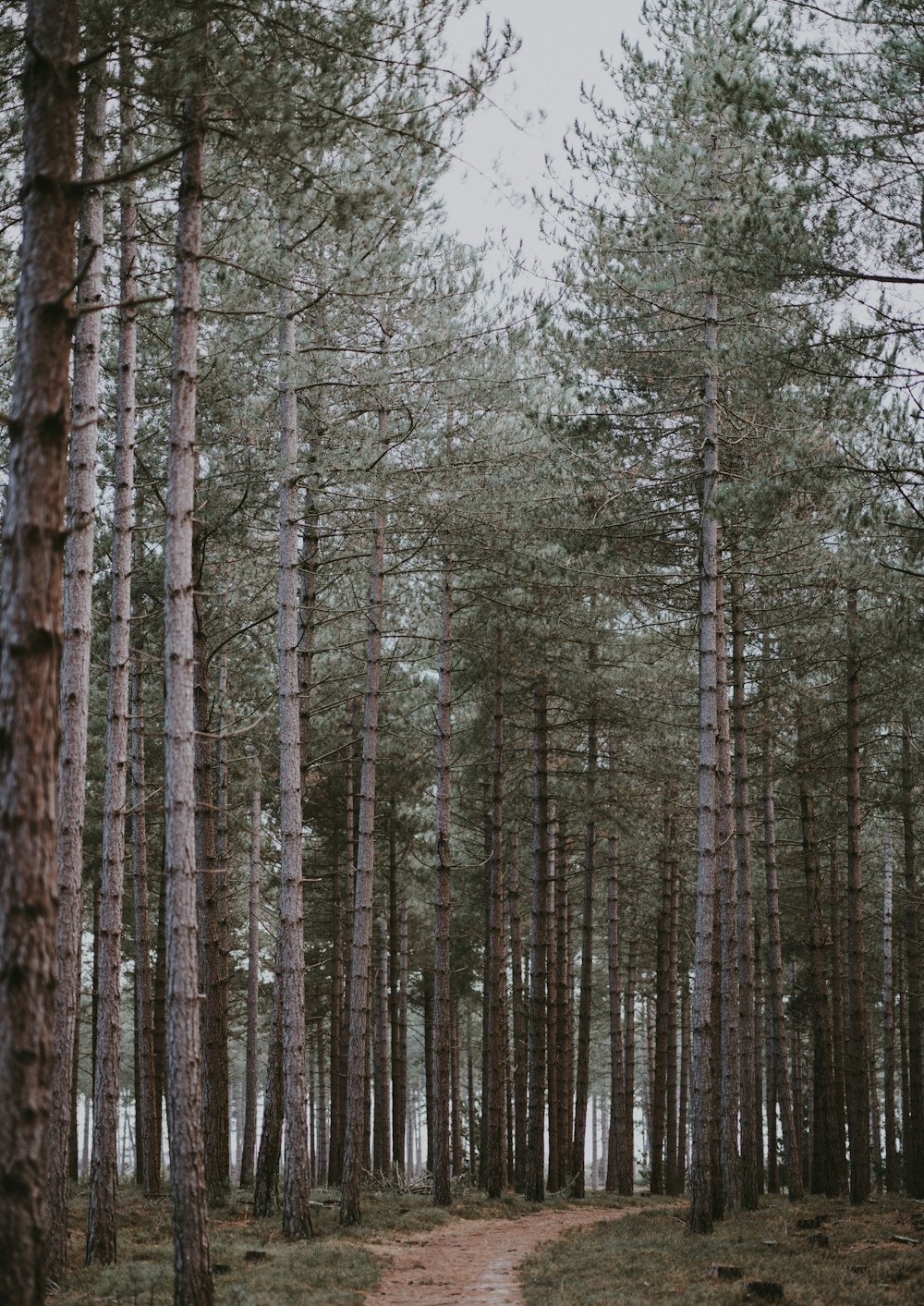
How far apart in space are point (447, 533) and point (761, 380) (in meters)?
5.18

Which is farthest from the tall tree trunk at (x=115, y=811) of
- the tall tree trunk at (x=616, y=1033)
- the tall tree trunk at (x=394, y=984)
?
the tall tree trunk at (x=394, y=984)

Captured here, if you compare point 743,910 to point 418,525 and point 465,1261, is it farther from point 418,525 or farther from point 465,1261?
point 418,525

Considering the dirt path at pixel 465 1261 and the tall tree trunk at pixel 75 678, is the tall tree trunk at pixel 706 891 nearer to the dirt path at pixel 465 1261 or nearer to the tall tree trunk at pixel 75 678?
the dirt path at pixel 465 1261

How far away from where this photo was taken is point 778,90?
9750 mm

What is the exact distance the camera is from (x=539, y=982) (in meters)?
18.4

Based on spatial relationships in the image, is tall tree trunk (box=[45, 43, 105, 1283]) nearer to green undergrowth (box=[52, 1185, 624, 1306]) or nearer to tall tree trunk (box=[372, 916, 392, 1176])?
green undergrowth (box=[52, 1185, 624, 1306])

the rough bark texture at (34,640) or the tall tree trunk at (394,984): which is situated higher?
the rough bark texture at (34,640)

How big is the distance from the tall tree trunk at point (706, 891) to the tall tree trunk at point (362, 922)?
162 inches

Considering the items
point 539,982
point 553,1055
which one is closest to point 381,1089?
point 553,1055

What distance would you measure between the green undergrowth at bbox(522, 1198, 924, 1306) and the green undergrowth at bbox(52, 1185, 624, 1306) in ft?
5.95

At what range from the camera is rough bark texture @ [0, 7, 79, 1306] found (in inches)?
183

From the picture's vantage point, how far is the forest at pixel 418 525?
24.1 feet

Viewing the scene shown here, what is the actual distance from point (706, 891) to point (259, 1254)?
615 cm

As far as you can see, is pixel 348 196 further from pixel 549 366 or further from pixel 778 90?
pixel 549 366
